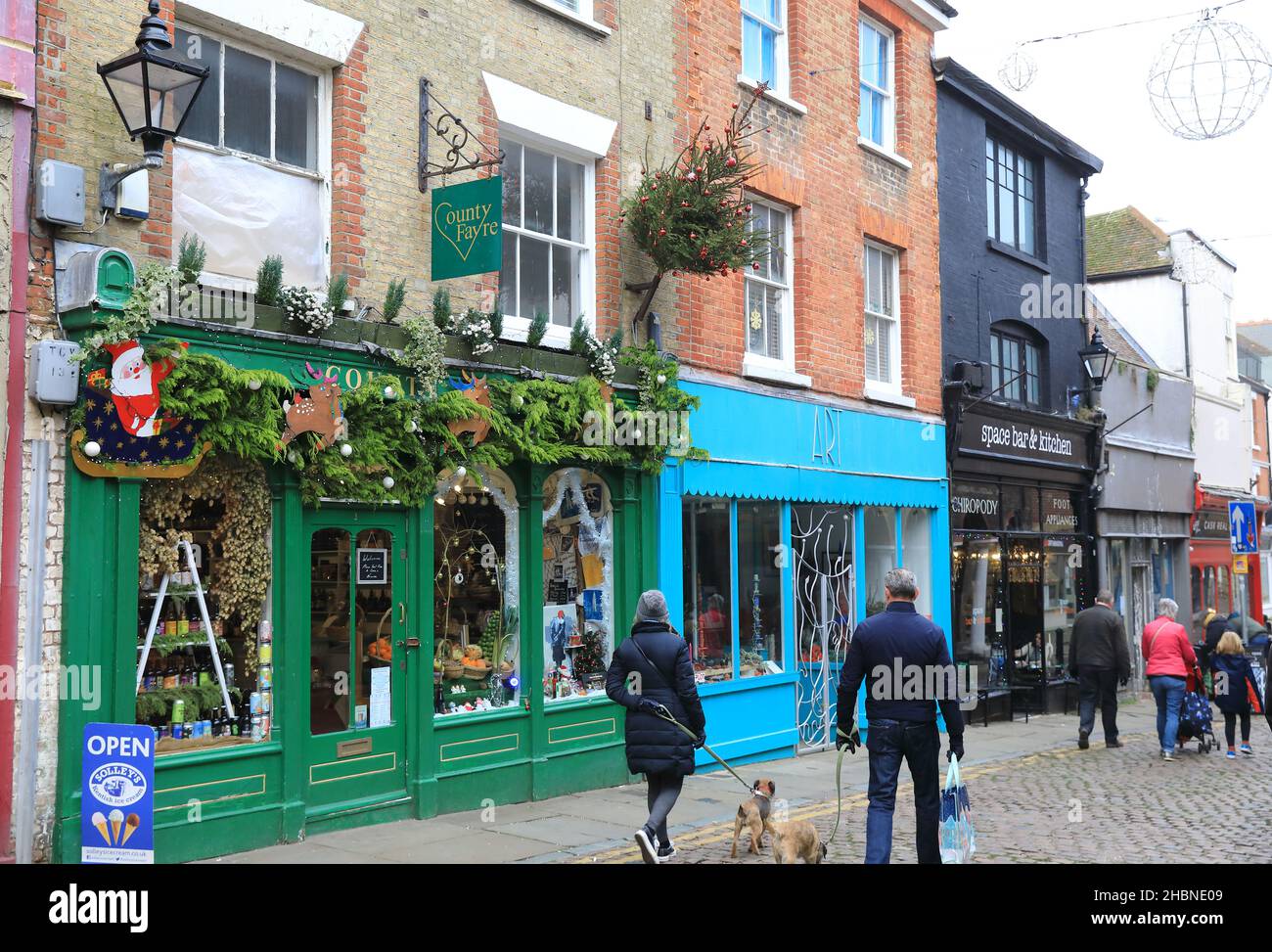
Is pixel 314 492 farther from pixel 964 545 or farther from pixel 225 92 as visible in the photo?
pixel 964 545

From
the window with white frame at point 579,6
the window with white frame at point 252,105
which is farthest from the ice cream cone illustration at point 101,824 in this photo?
the window with white frame at point 579,6

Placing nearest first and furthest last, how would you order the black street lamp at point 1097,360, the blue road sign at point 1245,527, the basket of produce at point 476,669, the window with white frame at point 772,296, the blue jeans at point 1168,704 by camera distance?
1. the basket of produce at point 476,669
2. the blue jeans at point 1168,704
3. the window with white frame at point 772,296
4. the blue road sign at point 1245,527
5. the black street lamp at point 1097,360

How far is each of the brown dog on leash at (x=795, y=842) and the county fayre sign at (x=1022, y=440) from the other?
9.64 m

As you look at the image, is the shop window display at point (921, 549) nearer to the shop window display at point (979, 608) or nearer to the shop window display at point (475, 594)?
the shop window display at point (979, 608)

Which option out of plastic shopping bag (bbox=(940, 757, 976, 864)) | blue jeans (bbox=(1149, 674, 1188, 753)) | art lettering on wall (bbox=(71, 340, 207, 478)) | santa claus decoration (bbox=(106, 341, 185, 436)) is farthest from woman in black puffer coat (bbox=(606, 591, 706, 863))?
blue jeans (bbox=(1149, 674, 1188, 753))

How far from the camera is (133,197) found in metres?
7.64

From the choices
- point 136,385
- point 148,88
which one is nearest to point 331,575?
point 136,385

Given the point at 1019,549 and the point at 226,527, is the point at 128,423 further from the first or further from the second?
the point at 1019,549

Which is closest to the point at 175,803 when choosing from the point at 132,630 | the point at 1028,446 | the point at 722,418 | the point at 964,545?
the point at 132,630

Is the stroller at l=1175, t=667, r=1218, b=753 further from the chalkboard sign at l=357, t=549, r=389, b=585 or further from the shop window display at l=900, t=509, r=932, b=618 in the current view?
the chalkboard sign at l=357, t=549, r=389, b=585

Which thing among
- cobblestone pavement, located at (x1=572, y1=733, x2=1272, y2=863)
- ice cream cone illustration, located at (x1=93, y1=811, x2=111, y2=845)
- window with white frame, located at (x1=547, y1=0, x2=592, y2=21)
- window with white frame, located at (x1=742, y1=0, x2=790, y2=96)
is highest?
window with white frame, located at (x1=742, y1=0, x2=790, y2=96)

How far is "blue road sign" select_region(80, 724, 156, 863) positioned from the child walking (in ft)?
35.5

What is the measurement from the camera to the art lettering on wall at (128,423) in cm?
738

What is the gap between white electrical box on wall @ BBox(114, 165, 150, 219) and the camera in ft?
24.8
